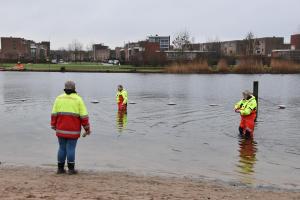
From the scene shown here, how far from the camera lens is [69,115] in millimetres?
9578

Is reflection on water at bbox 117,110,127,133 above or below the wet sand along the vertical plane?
below

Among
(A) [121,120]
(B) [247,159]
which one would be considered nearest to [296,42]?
(A) [121,120]

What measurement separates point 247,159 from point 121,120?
359 inches

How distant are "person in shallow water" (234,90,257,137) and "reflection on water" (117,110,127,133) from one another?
4.57 m

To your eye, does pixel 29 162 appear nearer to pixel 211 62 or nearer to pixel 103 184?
pixel 103 184

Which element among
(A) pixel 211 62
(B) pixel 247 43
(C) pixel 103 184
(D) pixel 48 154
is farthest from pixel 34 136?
(B) pixel 247 43

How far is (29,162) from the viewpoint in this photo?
11914mm

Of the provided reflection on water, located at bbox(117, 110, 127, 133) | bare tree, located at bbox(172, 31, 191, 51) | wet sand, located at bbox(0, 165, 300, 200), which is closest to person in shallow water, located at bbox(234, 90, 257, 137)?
reflection on water, located at bbox(117, 110, 127, 133)

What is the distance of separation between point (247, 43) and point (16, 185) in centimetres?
12051

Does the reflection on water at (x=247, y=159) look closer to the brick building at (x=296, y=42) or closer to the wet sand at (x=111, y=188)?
the wet sand at (x=111, y=188)

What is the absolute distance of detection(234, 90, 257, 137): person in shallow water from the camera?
15.4m

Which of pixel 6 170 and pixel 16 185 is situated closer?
pixel 16 185

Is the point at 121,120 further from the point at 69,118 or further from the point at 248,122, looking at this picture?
the point at 69,118

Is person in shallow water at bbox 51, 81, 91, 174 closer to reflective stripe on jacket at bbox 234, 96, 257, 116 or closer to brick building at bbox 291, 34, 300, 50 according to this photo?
reflective stripe on jacket at bbox 234, 96, 257, 116
